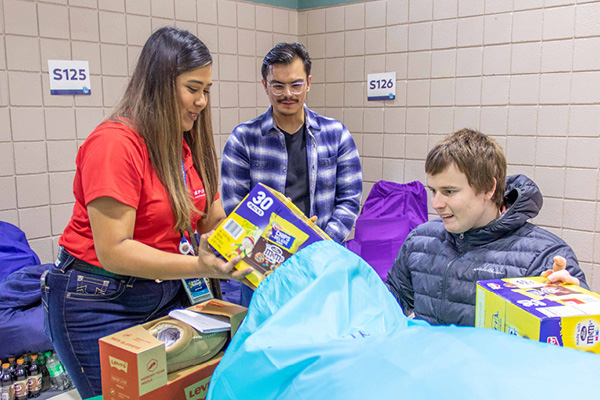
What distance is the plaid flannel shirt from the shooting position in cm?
229

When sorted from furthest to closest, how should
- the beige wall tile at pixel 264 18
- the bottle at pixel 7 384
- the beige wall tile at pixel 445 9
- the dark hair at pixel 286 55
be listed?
the beige wall tile at pixel 264 18 → the beige wall tile at pixel 445 9 → the bottle at pixel 7 384 → the dark hair at pixel 286 55

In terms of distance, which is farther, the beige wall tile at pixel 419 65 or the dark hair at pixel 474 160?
the beige wall tile at pixel 419 65

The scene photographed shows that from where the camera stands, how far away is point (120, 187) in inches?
48.3

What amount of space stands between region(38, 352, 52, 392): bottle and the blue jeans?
1641 mm

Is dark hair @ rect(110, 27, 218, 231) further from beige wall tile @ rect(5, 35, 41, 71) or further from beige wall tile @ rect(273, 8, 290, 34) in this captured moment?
beige wall tile @ rect(273, 8, 290, 34)

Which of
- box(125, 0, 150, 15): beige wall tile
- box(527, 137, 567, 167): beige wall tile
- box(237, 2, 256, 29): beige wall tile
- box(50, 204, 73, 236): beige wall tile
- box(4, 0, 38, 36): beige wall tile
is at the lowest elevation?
box(50, 204, 73, 236): beige wall tile

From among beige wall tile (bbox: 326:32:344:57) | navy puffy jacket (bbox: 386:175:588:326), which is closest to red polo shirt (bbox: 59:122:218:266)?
navy puffy jacket (bbox: 386:175:588:326)

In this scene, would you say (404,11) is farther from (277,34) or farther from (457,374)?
(457,374)

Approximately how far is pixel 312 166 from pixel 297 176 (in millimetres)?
84

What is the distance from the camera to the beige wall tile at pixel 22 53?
116 inches

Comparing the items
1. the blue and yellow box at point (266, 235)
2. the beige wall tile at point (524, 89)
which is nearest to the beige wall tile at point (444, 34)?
the beige wall tile at point (524, 89)

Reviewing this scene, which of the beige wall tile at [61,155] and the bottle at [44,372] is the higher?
the beige wall tile at [61,155]

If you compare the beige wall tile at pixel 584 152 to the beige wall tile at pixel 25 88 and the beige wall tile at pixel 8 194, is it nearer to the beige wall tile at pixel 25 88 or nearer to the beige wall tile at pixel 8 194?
the beige wall tile at pixel 25 88

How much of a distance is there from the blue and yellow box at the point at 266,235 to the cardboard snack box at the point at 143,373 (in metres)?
0.25
